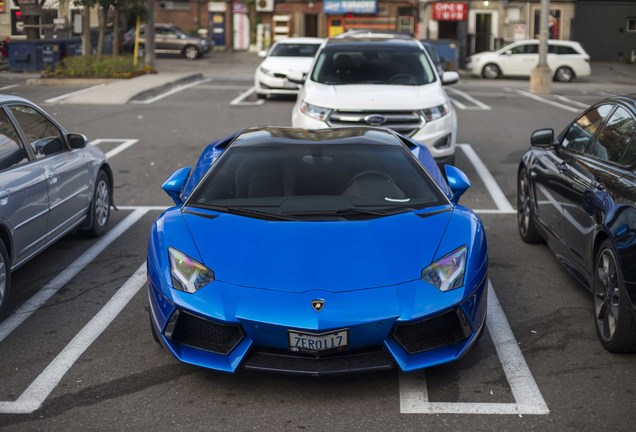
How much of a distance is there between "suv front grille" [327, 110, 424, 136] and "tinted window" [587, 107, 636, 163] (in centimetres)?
419

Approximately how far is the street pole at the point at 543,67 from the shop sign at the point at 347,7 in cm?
2558

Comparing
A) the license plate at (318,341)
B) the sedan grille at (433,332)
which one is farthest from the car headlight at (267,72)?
the license plate at (318,341)

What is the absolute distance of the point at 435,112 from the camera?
11508 mm

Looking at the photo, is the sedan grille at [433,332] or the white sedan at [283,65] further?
the white sedan at [283,65]

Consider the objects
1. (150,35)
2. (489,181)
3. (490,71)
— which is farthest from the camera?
(490,71)

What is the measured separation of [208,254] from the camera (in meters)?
5.54

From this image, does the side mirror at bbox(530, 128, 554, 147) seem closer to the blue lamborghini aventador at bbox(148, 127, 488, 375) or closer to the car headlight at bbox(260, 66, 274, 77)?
the blue lamborghini aventador at bbox(148, 127, 488, 375)

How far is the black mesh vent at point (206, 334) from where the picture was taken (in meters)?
5.19

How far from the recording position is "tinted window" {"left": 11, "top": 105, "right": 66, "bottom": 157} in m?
7.82

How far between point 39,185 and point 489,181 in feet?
21.3

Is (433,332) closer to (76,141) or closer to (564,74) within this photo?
(76,141)

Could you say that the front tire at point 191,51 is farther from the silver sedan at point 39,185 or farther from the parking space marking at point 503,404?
the parking space marking at point 503,404

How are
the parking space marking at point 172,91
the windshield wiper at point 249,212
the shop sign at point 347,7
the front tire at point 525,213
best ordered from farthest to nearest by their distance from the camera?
1. the shop sign at point 347,7
2. the parking space marking at point 172,91
3. the front tire at point 525,213
4. the windshield wiper at point 249,212

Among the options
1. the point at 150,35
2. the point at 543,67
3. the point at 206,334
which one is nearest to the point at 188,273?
the point at 206,334
